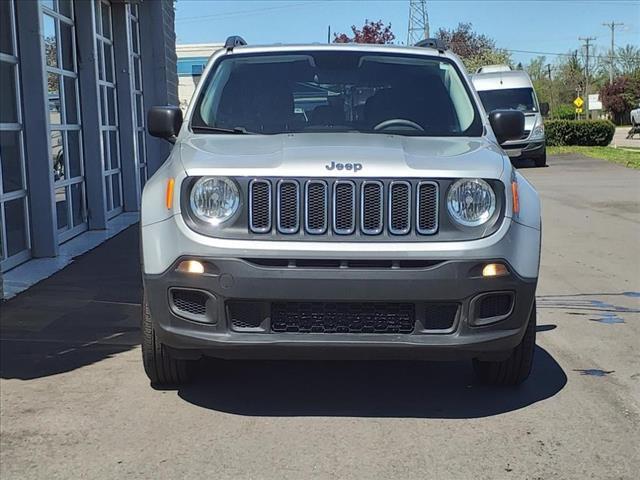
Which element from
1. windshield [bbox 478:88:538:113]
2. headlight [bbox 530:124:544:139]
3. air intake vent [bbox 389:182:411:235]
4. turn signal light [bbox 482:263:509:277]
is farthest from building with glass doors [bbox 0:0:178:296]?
headlight [bbox 530:124:544:139]

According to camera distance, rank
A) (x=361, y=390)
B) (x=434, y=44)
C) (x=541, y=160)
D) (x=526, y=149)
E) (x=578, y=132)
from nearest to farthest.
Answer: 1. (x=361, y=390)
2. (x=434, y=44)
3. (x=526, y=149)
4. (x=541, y=160)
5. (x=578, y=132)

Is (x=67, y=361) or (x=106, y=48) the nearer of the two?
(x=67, y=361)

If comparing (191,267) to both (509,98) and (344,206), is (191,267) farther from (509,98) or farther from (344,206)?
(509,98)

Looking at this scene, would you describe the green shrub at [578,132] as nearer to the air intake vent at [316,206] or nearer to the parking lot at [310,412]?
the parking lot at [310,412]

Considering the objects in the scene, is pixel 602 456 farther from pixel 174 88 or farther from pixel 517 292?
pixel 174 88

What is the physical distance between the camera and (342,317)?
417 cm

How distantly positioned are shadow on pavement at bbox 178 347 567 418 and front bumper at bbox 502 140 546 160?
726 inches

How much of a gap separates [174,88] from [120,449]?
1518cm

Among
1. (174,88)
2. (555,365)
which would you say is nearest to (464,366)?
(555,365)

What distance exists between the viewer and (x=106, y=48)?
1362cm

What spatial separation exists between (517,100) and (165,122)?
20.5 metres

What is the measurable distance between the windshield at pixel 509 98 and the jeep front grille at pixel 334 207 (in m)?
21.0

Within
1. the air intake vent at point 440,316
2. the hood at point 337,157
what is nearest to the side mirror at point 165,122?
the hood at point 337,157

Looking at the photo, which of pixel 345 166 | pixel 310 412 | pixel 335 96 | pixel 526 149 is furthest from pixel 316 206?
pixel 526 149
